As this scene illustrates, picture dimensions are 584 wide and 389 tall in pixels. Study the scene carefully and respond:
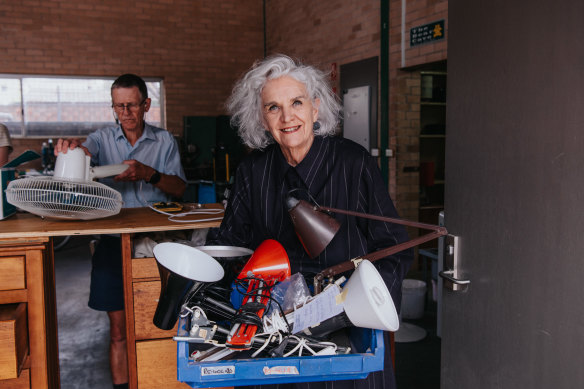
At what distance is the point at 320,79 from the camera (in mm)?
1679

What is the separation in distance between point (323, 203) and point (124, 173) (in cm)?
133

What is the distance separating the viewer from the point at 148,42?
805 cm

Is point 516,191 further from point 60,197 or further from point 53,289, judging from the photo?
point 53,289

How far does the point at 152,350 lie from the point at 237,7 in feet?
23.7

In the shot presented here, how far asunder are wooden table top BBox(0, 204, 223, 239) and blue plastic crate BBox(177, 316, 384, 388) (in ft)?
4.33

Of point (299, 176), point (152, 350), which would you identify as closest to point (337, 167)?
point (299, 176)

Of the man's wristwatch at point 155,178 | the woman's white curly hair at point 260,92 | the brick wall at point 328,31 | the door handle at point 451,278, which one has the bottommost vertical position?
the door handle at point 451,278

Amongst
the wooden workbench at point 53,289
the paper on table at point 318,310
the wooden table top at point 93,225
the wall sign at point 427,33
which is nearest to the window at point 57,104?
the wall sign at point 427,33

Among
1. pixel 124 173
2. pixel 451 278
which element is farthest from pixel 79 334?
pixel 451 278

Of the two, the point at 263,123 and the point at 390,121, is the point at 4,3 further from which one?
the point at 263,123

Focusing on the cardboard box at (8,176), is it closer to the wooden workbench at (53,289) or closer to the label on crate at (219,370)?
the wooden workbench at (53,289)

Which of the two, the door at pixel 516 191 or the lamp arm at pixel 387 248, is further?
the lamp arm at pixel 387 248

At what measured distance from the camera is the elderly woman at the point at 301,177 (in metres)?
1.50

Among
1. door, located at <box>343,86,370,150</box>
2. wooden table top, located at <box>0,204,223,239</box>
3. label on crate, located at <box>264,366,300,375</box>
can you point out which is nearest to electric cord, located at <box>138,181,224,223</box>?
wooden table top, located at <box>0,204,223,239</box>
